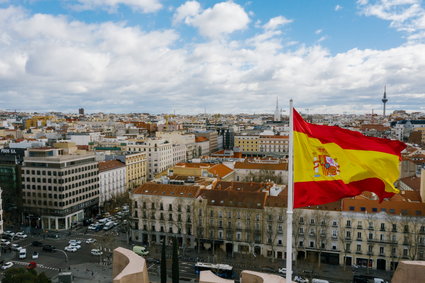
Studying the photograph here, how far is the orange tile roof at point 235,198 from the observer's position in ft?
188

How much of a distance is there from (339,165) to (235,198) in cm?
4426

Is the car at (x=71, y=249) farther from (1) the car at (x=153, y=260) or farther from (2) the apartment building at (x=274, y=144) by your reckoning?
(2) the apartment building at (x=274, y=144)

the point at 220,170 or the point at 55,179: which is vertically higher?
the point at 55,179

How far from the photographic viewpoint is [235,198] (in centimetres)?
5894

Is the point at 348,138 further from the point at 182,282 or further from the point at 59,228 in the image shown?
the point at 59,228

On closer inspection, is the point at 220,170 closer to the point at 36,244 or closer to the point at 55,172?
the point at 55,172

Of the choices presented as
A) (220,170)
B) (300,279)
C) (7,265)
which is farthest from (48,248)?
(220,170)

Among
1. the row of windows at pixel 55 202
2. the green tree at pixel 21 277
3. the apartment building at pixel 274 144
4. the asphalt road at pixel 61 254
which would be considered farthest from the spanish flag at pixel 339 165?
the apartment building at pixel 274 144

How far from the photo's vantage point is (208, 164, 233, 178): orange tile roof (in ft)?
283

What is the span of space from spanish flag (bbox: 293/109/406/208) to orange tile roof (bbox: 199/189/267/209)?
1649 inches

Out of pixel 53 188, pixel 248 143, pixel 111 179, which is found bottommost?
pixel 111 179

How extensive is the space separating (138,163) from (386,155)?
92.5 m

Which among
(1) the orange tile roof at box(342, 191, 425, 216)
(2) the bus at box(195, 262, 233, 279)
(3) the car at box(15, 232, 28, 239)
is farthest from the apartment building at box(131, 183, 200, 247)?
(1) the orange tile roof at box(342, 191, 425, 216)

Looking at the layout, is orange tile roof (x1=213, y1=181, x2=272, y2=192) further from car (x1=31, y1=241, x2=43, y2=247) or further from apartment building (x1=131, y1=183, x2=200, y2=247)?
car (x1=31, y1=241, x2=43, y2=247)
